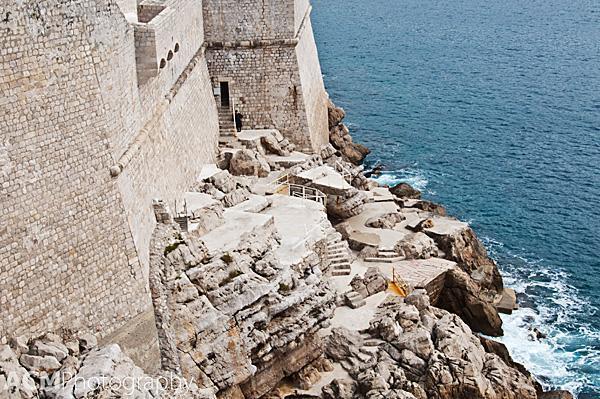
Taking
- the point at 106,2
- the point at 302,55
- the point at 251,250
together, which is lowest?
the point at 251,250

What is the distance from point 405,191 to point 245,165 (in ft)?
44.0

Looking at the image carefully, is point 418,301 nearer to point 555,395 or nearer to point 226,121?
point 555,395

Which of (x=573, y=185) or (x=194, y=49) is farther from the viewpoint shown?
(x=573, y=185)

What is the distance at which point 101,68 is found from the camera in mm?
25062

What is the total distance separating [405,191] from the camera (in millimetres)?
50781

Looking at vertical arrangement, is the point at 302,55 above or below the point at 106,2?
below

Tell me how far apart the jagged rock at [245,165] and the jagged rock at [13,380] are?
20.0m

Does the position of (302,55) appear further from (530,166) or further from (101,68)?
(101,68)

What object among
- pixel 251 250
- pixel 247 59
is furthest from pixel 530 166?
pixel 251 250

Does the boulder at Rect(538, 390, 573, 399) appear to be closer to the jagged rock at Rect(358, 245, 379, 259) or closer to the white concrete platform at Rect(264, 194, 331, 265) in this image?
the jagged rock at Rect(358, 245, 379, 259)

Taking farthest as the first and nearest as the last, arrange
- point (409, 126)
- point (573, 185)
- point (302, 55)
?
point (409, 126), point (573, 185), point (302, 55)

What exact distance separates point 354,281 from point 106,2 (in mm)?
15715

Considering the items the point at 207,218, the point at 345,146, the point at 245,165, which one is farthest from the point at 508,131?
the point at 207,218

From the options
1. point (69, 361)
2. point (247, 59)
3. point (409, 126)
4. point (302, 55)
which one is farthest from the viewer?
point (409, 126)
